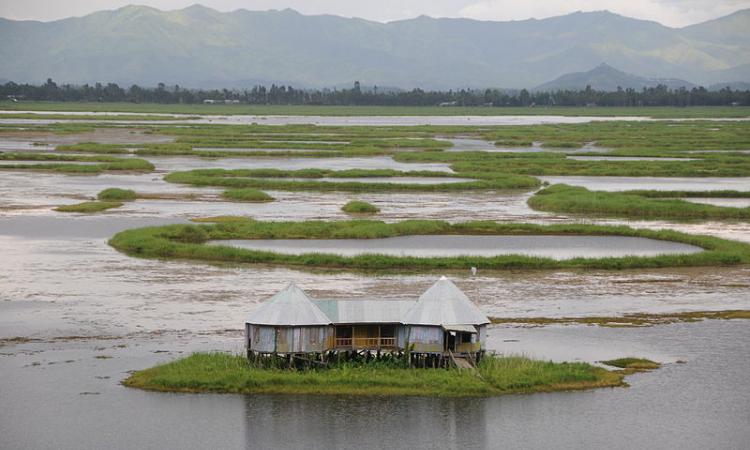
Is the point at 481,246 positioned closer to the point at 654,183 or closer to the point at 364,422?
the point at 364,422

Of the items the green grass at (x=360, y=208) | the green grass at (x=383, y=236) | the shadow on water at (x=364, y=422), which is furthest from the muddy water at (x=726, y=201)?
the shadow on water at (x=364, y=422)

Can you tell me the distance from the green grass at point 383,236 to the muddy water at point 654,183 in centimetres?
1764

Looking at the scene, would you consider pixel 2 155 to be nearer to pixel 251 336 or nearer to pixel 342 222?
pixel 342 222

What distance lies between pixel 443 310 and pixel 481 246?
18.7 metres

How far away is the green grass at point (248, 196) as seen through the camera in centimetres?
6078

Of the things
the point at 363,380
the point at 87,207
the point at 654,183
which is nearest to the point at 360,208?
the point at 87,207

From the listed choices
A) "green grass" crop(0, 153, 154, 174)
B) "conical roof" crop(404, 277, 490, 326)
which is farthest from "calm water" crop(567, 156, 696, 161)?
"conical roof" crop(404, 277, 490, 326)

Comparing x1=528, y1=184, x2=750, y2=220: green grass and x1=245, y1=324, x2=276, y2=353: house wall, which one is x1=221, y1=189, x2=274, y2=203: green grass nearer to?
x1=528, y1=184, x2=750, y2=220: green grass

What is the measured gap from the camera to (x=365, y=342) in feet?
89.2

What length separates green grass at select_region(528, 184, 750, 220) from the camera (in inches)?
2163

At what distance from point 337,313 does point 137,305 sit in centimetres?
939

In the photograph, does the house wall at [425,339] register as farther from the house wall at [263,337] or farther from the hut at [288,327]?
the house wall at [263,337]

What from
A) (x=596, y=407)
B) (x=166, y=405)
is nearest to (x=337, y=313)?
(x=166, y=405)

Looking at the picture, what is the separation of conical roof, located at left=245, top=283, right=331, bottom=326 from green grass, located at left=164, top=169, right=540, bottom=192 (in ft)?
128
